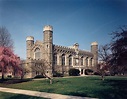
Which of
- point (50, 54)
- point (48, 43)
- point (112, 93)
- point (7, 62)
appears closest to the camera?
point (112, 93)

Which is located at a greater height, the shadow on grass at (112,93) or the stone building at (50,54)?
the stone building at (50,54)

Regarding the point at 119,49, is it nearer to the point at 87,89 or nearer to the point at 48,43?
the point at 87,89

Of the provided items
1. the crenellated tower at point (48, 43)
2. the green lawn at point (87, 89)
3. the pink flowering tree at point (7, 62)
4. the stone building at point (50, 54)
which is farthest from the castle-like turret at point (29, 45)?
the green lawn at point (87, 89)

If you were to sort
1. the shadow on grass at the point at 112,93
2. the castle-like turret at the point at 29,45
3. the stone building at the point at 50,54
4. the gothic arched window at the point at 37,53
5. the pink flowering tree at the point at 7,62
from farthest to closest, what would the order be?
the castle-like turret at the point at 29,45
the gothic arched window at the point at 37,53
the stone building at the point at 50,54
the pink flowering tree at the point at 7,62
the shadow on grass at the point at 112,93

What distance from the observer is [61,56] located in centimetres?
4491

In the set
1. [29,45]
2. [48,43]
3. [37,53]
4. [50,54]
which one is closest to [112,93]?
[50,54]

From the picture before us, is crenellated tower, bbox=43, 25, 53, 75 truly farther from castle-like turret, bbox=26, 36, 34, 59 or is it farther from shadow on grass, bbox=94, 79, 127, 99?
shadow on grass, bbox=94, 79, 127, 99

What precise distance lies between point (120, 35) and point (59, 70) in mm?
33776

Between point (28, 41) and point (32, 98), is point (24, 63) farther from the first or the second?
point (32, 98)

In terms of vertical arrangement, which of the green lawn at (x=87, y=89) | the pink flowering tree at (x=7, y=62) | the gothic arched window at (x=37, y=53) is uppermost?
the gothic arched window at (x=37, y=53)

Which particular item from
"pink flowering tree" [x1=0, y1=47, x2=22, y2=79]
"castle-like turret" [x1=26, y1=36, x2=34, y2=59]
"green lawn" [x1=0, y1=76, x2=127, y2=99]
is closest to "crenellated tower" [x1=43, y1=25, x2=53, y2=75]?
"castle-like turret" [x1=26, y1=36, x2=34, y2=59]

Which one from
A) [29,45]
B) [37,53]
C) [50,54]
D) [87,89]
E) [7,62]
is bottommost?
[87,89]

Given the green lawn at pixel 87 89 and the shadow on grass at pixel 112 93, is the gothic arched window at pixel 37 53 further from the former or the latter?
the shadow on grass at pixel 112 93

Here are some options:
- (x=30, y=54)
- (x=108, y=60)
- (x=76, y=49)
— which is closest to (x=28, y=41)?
(x=30, y=54)
